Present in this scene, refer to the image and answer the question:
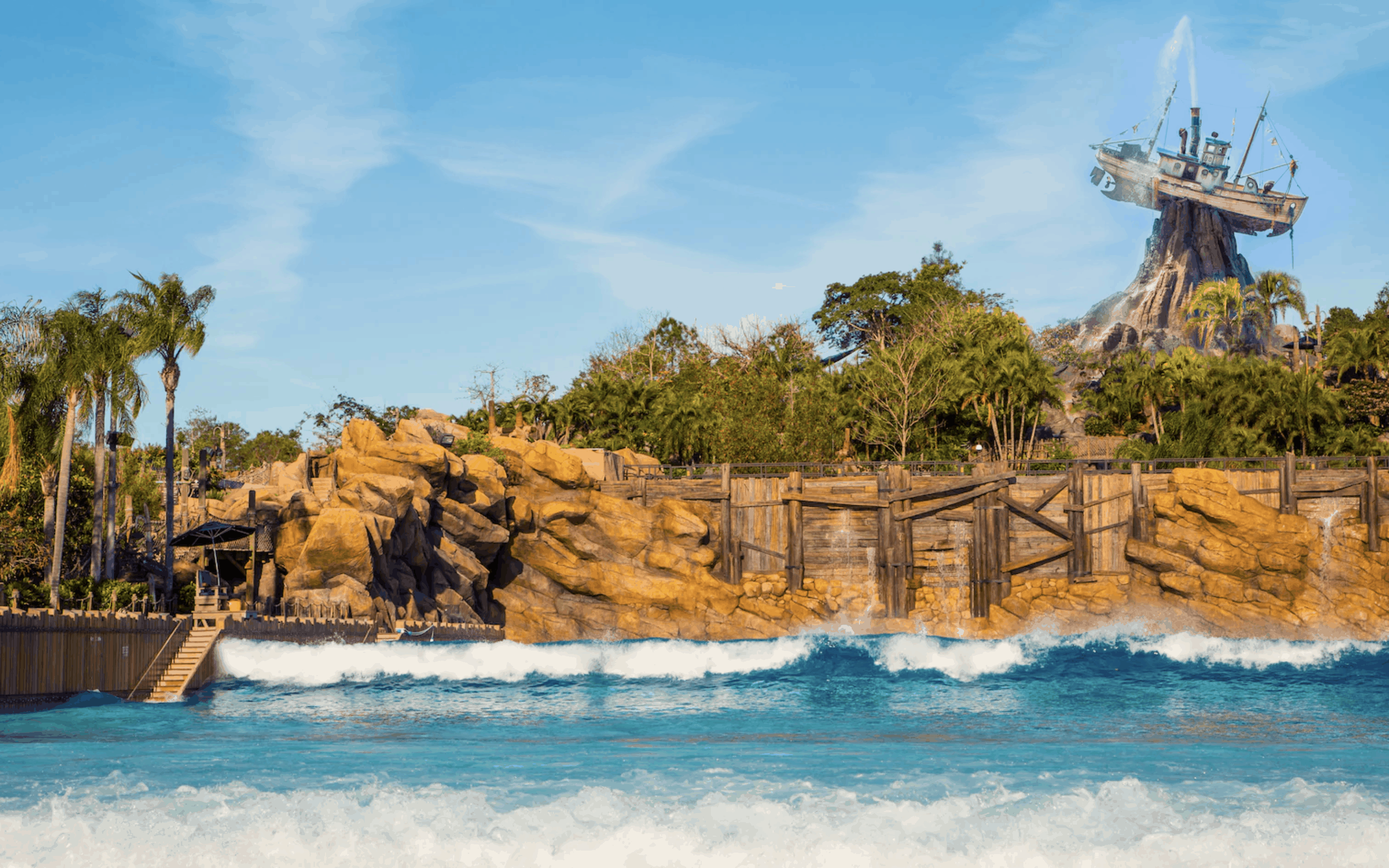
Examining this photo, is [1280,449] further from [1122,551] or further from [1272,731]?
[1272,731]

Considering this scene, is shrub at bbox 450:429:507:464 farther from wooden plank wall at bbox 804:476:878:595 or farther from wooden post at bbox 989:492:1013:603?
wooden post at bbox 989:492:1013:603

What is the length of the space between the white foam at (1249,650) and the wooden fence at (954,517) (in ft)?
43.1

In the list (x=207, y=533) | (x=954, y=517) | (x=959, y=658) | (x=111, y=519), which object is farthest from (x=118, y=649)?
(x=954, y=517)

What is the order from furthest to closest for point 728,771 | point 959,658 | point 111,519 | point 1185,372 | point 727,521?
point 1185,372 < point 727,521 < point 111,519 < point 959,658 < point 728,771

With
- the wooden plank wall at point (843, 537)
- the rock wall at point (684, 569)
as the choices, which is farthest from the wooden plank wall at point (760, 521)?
the wooden plank wall at point (843, 537)

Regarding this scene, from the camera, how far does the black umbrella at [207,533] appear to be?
35469 millimetres

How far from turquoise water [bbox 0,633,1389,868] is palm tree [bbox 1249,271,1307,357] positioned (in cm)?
5902

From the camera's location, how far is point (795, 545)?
47.9m

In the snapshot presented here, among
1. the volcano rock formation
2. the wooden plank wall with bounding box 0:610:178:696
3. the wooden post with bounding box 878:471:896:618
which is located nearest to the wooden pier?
the wooden plank wall with bounding box 0:610:178:696

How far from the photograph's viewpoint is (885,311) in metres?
84.1

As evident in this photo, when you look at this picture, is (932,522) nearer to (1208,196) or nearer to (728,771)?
(728,771)

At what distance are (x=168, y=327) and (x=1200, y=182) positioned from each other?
9839cm

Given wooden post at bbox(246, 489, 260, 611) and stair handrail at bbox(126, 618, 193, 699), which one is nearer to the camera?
stair handrail at bbox(126, 618, 193, 699)

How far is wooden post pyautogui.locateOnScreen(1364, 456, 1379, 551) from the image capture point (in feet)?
148
